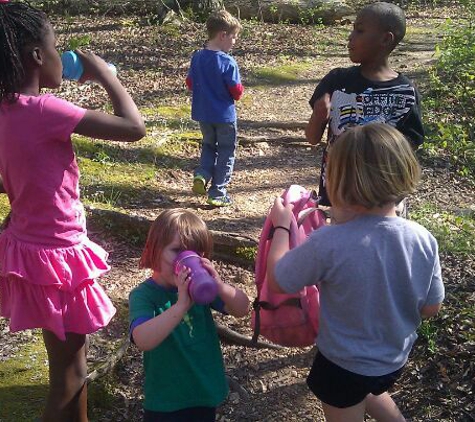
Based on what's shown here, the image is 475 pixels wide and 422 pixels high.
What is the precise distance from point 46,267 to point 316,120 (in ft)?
5.23

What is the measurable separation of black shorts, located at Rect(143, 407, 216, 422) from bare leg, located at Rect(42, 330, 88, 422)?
1.34ft

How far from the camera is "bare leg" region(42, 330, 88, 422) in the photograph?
9.58ft

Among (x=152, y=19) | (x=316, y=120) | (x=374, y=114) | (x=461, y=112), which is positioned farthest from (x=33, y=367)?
(x=152, y=19)

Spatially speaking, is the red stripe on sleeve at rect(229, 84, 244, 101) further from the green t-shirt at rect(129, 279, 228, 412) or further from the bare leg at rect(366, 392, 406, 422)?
the green t-shirt at rect(129, 279, 228, 412)

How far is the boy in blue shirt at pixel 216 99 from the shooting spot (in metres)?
5.95

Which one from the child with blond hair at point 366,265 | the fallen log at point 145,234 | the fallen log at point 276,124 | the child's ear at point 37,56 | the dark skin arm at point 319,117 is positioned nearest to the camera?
the child with blond hair at point 366,265

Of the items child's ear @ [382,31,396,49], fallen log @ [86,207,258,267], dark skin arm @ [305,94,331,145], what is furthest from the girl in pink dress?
fallen log @ [86,207,258,267]

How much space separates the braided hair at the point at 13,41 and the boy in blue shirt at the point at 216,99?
10.9ft

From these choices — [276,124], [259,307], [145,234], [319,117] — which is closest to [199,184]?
[145,234]

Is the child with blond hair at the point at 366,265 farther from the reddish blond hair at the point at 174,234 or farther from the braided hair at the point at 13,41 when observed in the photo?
the braided hair at the point at 13,41

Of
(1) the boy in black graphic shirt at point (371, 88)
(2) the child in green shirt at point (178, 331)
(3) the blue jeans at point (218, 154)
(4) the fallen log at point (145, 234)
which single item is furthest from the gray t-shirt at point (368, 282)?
(3) the blue jeans at point (218, 154)

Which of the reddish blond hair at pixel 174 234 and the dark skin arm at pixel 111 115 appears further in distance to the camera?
the dark skin arm at pixel 111 115

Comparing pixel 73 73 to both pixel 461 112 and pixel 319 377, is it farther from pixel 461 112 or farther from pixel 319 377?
pixel 461 112

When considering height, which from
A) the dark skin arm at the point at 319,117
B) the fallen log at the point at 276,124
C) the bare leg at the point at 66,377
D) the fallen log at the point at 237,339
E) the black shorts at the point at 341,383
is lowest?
the fallen log at the point at 237,339
